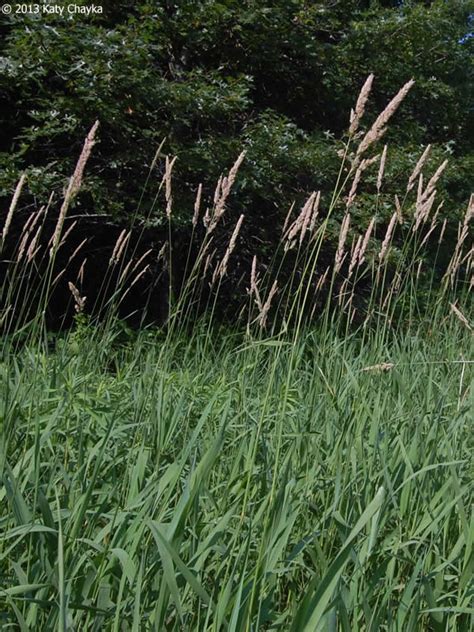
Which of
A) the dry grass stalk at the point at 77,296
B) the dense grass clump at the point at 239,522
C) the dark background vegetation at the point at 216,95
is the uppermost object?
the dark background vegetation at the point at 216,95

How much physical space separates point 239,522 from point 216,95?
16.4ft

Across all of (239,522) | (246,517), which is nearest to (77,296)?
(246,517)

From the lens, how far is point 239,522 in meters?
1.31

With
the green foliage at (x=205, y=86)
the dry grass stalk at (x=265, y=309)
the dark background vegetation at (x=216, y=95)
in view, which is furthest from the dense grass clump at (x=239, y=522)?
the green foliage at (x=205, y=86)

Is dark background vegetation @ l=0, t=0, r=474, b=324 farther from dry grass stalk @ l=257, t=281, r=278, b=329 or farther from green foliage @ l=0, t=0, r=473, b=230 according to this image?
dry grass stalk @ l=257, t=281, r=278, b=329

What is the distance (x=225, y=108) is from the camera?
5.79 meters

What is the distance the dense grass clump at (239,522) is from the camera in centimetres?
124

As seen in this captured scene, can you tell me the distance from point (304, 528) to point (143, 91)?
451 centimetres

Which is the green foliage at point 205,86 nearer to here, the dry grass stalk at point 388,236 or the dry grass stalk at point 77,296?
the dry grass stalk at point 77,296

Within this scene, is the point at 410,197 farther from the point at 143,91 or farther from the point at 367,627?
the point at 367,627

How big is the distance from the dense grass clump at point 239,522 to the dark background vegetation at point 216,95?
9.02 ft

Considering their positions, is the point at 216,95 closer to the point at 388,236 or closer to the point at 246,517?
the point at 388,236

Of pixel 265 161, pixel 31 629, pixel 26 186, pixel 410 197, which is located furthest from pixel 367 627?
pixel 410 197

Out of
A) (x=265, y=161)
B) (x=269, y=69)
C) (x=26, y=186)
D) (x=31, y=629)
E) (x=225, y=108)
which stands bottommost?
(x=31, y=629)
